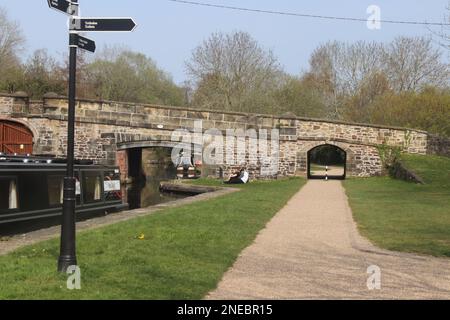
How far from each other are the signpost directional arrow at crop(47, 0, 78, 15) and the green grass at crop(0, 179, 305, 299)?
2.50 m

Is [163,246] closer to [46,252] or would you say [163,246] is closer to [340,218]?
[46,252]

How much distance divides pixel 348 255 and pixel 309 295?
7.83ft

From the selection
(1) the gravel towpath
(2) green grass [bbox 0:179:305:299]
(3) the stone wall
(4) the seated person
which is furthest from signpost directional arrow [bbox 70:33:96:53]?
(3) the stone wall

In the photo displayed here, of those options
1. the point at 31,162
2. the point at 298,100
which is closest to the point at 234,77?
the point at 298,100

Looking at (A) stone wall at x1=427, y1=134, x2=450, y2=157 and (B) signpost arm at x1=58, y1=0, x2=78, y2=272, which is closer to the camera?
(B) signpost arm at x1=58, y1=0, x2=78, y2=272

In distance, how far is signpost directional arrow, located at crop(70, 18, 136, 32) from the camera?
5.43 meters

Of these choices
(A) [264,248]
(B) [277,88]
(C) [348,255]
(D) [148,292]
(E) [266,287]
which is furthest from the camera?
(B) [277,88]

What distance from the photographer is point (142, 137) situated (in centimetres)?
2655

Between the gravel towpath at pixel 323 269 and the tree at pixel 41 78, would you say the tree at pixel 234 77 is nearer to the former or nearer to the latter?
the tree at pixel 41 78

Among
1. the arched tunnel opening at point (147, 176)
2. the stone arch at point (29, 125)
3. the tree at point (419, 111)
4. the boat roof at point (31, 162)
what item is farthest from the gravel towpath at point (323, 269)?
the tree at point (419, 111)

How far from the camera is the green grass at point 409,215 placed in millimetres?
8297

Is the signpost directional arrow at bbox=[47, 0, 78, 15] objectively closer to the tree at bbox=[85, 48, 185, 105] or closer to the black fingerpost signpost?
the black fingerpost signpost

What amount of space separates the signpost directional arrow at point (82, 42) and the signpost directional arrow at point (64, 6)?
220mm
